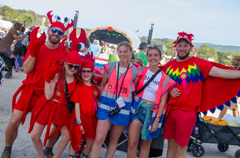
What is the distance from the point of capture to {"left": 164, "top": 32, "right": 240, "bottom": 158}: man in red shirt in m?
3.02

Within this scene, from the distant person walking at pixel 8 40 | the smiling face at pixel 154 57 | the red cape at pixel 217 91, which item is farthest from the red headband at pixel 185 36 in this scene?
the distant person walking at pixel 8 40

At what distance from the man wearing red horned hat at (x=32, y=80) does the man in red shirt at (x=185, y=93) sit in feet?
5.50

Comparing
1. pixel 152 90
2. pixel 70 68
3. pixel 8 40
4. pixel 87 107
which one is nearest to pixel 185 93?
pixel 152 90

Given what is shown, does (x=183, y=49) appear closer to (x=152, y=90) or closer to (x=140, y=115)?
(x=152, y=90)

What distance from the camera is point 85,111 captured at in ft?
9.82

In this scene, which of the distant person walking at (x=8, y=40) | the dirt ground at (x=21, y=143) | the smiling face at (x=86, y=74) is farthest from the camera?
the distant person walking at (x=8, y=40)

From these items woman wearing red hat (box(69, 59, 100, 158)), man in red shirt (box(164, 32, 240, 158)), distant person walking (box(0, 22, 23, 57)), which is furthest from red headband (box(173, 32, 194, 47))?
distant person walking (box(0, 22, 23, 57))

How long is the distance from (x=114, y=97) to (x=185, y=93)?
3.18ft

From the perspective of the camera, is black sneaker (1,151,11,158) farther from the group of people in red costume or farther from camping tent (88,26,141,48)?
camping tent (88,26,141,48)

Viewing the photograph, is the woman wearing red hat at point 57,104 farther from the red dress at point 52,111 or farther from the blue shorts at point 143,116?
the blue shorts at point 143,116

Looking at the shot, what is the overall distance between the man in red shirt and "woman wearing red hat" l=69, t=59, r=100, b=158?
1045 millimetres

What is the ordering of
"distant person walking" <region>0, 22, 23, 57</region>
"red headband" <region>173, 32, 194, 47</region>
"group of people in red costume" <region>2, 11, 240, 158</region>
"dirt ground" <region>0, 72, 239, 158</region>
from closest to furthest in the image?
"group of people in red costume" <region>2, 11, 240, 158</region>, "red headband" <region>173, 32, 194, 47</region>, "dirt ground" <region>0, 72, 239, 158</region>, "distant person walking" <region>0, 22, 23, 57</region>

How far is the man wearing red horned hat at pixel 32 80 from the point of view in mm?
2977

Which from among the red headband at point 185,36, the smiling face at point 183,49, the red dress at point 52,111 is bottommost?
the red dress at point 52,111
